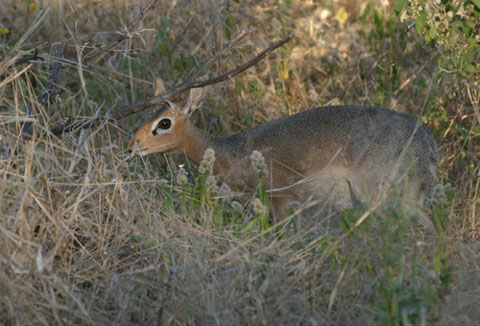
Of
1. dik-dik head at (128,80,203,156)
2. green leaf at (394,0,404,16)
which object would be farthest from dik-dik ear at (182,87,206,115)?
green leaf at (394,0,404,16)

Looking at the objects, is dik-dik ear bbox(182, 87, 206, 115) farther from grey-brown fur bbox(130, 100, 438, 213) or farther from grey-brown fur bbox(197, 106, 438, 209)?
grey-brown fur bbox(197, 106, 438, 209)

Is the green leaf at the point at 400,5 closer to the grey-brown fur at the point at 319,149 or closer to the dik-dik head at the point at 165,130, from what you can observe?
the grey-brown fur at the point at 319,149

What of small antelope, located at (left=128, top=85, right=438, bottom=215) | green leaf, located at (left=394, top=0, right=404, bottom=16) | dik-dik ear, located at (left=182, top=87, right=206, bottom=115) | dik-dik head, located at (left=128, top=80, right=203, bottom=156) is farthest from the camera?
dik-dik ear, located at (left=182, top=87, right=206, bottom=115)

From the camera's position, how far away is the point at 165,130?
16.9 feet

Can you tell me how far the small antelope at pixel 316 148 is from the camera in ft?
15.8

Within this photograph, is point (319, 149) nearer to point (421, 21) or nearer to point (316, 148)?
point (316, 148)

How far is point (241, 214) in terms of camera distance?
430 centimetres

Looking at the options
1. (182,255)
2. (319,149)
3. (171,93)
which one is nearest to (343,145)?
(319,149)

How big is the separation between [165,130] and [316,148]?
1120mm

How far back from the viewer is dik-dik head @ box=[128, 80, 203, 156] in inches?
197

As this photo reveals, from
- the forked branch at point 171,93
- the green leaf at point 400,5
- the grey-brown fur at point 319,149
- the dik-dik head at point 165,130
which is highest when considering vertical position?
the forked branch at point 171,93

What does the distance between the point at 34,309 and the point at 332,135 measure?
8.91ft

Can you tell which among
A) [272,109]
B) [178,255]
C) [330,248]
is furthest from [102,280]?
[272,109]

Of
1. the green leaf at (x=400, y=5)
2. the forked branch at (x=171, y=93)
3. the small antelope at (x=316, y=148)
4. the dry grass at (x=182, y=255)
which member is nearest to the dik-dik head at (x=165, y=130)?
the small antelope at (x=316, y=148)
